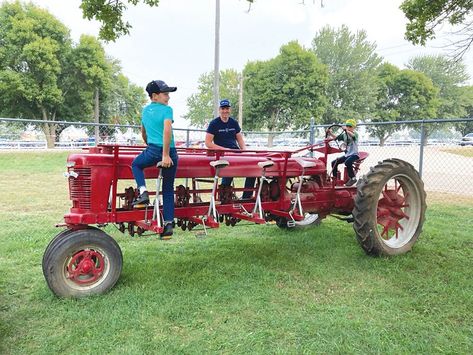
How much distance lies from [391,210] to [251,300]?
8.09 ft

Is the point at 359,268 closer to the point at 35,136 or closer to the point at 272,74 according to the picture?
the point at 35,136

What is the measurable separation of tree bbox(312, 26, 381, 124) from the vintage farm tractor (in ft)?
156

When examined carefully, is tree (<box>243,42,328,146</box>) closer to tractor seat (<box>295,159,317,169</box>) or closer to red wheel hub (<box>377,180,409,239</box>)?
red wheel hub (<box>377,180,409,239</box>)

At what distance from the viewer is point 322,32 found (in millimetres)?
57750

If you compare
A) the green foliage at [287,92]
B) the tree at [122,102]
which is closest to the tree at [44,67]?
the tree at [122,102]

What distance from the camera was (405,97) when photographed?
2221 inches

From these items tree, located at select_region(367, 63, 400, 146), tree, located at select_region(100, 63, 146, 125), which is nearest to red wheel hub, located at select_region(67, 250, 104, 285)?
tree, located at select_region(100, 63, 146, 125)

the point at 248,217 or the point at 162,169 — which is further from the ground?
the point at 162,169

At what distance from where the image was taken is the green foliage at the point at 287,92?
4375 centimetres

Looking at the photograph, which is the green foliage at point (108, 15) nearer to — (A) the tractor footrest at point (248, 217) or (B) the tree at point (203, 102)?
(A) the tractor footrest at point (248, 217)

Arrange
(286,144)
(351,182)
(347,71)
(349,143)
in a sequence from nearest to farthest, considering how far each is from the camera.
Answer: (351,182)
(349,143)
(286,144)
(347,71)

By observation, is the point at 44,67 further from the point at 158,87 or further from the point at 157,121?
the point at 157,121

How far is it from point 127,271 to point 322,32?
5923cm

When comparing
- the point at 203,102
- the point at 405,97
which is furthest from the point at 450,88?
the point at 203,102
